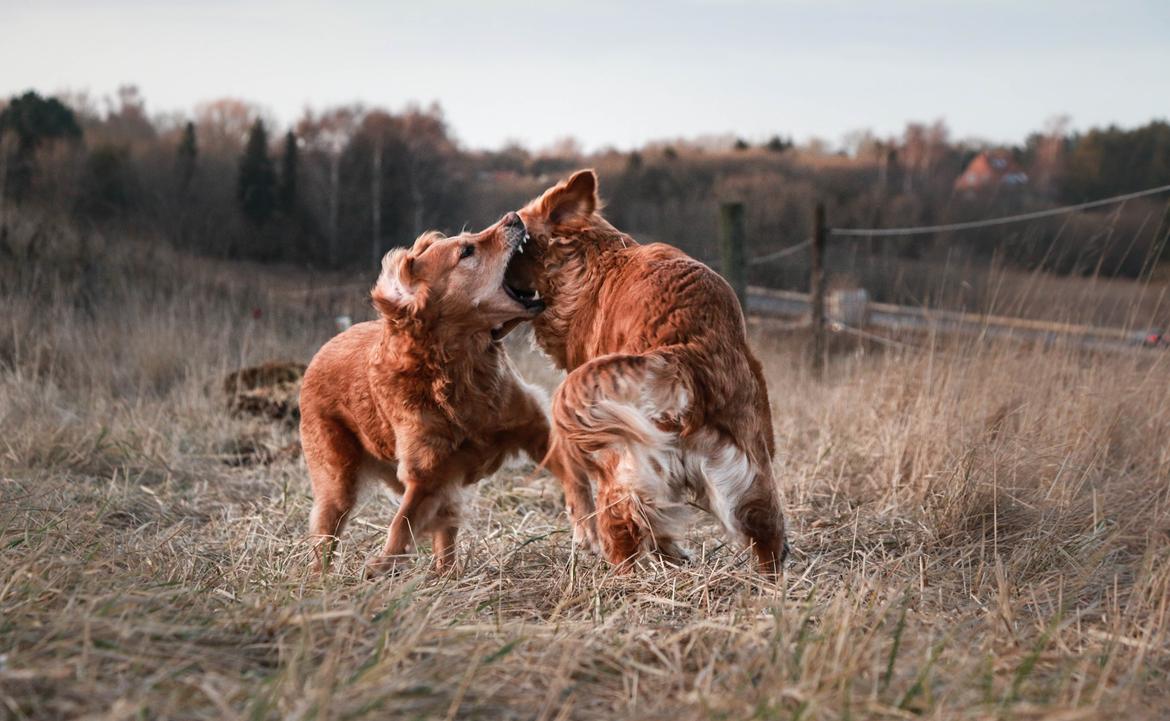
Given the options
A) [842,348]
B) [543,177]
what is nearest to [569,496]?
[842,348]

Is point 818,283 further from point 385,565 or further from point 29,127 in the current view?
point 29,127

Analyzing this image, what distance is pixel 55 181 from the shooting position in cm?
1438

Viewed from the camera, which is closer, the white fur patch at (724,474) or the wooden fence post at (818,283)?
the white fur patch at (724,474)

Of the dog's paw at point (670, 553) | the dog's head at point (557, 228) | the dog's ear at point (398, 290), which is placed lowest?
the dog's paw at point (670, 553)

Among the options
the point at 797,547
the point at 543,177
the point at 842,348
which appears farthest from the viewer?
the point at 543,177

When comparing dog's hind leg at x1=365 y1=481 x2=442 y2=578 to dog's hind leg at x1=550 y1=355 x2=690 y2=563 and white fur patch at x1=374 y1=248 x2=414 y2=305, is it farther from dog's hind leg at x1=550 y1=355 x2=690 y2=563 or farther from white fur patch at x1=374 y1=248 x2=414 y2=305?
dog's hind leg at x1=550 y1=355 x2=690 y2=563

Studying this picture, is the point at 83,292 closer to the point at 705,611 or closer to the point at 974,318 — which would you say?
the point at 974,318

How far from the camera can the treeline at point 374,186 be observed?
13.8 m

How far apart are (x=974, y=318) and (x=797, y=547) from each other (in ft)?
10.2

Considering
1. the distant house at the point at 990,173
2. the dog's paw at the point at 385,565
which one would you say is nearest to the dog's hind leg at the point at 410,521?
the dog's paw at the point at 385,565

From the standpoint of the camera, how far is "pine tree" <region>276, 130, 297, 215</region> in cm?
1691

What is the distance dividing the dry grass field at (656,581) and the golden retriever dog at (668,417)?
211 millimetres

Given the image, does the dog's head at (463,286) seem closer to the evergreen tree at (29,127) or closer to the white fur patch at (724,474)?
the white fur patch at (724,474)

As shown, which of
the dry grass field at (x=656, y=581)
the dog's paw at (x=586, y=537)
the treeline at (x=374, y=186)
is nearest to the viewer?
the dry grass field at (x=656, y=581)
